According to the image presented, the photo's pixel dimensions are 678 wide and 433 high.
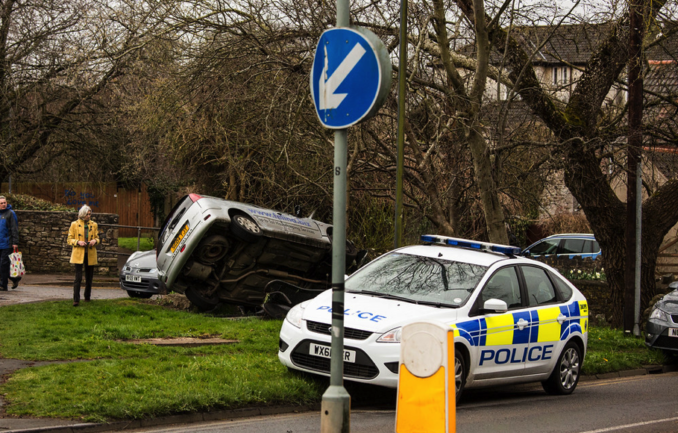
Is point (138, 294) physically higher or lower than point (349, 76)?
lower

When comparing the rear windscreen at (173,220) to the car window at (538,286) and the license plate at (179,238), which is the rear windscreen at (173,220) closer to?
the license plate at (179,238)

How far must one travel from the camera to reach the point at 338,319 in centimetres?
532

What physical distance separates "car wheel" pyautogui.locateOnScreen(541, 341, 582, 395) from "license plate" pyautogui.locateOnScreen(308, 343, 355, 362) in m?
3.02

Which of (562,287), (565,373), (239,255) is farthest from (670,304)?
(239,255)

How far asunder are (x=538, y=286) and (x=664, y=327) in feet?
13.3

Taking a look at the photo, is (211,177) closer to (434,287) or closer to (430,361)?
(434,287)

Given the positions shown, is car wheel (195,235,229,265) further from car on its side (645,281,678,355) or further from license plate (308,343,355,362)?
car on its side (645,281,678,355)

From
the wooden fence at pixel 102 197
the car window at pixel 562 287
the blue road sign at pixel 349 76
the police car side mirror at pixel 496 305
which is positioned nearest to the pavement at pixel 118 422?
the car window at pixel 562 287

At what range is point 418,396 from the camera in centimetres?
578

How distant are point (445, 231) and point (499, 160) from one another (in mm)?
1679

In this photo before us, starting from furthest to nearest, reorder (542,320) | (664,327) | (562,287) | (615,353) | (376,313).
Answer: (615,353) → (664,327) → (562,287) → (542,320) → (376,313)

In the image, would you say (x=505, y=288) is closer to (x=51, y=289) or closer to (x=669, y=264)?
(x=51, y=289)

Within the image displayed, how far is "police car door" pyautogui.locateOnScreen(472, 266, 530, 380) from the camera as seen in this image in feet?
26.7

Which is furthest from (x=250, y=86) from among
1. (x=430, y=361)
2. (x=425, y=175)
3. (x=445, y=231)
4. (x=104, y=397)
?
(x=430, y=361)
